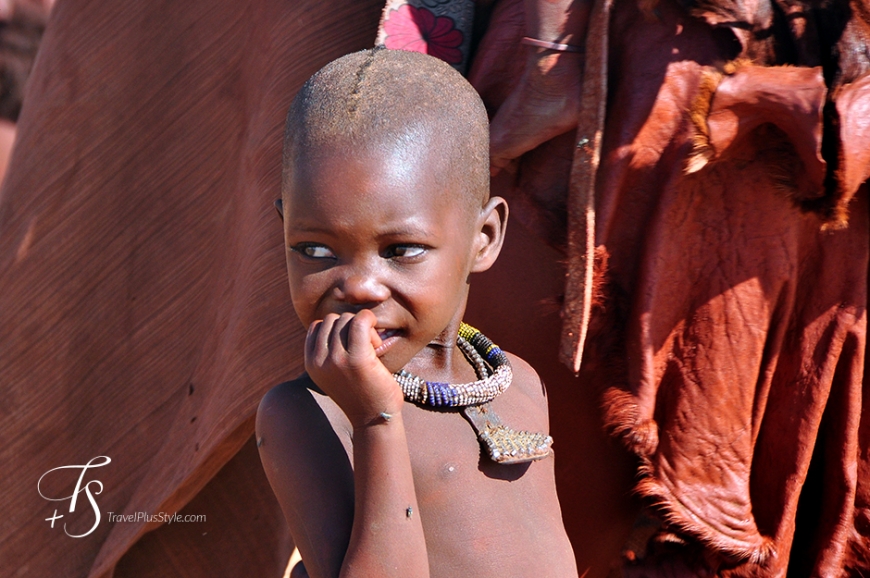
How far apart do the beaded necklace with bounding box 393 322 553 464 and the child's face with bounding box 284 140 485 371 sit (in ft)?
0.24

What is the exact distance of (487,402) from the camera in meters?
1.05

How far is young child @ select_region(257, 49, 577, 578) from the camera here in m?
0.86

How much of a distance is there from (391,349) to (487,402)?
18cm

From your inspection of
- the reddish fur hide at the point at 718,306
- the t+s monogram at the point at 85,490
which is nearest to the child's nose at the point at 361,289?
the reddish fur hide at the point at 718,306

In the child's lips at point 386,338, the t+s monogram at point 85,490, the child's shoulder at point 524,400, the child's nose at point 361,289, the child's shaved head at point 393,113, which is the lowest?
the t+s monogram at point 85,490

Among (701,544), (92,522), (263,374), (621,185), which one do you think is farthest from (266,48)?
(701,544)

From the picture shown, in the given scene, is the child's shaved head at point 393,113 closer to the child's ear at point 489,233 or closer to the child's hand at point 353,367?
the child's ear at point 489,233

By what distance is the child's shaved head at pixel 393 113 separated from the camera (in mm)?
900

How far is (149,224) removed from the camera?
5.66ft

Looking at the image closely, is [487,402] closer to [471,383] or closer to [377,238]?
[471,383]

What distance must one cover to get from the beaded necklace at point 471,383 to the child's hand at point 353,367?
0.41ft

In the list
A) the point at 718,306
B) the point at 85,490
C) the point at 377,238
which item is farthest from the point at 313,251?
the point at 85,490

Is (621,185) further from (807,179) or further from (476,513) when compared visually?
(476,513)

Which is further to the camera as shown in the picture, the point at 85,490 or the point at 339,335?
the point at 85,490
